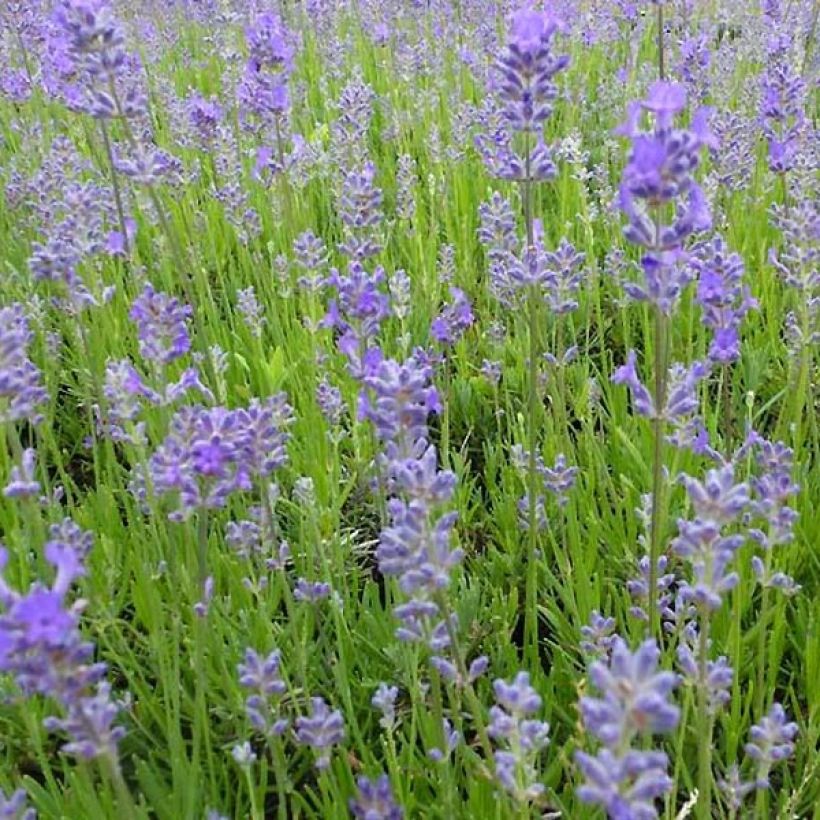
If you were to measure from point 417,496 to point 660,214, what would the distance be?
0.54 meters

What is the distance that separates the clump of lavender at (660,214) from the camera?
133 cm

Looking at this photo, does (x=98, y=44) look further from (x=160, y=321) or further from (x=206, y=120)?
(x=206, y=120)

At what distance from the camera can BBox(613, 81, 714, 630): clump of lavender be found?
1328mm

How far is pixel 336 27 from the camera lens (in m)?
7.14

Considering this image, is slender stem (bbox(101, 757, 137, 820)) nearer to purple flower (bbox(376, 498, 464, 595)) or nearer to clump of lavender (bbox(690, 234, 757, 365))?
purple flower (bbox(376, 498, 464, 595))

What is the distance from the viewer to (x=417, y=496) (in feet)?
4.02

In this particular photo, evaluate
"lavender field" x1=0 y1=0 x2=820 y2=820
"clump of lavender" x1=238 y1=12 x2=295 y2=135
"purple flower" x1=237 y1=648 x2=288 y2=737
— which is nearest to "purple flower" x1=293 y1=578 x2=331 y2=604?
"lavender field" x1=0 y1=0 x2=820 y2=820

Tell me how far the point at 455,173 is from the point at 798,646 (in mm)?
2894

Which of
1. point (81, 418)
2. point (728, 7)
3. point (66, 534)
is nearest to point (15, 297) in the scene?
point (81, 418)

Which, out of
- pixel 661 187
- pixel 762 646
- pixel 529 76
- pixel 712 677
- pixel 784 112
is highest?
pixel 529 76

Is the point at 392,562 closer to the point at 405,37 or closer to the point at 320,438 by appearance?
the point at 320,438

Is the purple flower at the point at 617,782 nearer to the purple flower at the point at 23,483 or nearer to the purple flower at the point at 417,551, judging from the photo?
the purple flower at the point at 417,551

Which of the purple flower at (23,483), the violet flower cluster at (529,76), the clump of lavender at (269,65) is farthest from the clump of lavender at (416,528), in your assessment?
the clump of lavender at (269,65)

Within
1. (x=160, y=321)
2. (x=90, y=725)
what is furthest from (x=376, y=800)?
(x=160, y=321)
